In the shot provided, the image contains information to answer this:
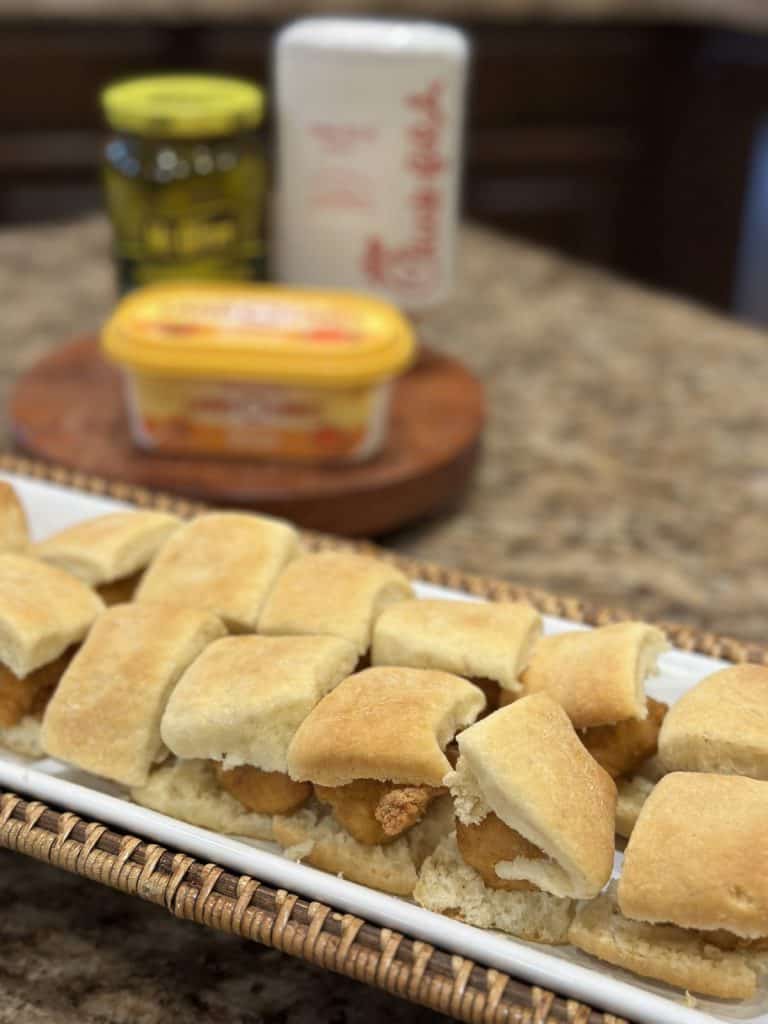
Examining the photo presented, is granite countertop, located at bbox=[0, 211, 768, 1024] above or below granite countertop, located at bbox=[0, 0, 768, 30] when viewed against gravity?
below

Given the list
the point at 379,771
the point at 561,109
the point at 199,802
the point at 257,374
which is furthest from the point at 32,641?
the point at 561,109

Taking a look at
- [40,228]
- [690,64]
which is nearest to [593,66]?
[690,64]

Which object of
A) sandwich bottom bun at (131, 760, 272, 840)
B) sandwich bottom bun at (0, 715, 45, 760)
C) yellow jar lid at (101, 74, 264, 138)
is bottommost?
sandwich bottom bun at (0, 715, 45, 760)

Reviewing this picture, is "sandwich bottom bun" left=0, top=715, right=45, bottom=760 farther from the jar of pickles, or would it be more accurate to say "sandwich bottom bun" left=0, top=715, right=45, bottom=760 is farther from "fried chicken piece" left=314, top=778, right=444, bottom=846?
the jar of pickles

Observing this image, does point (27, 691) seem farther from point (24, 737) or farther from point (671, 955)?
point (671, 955)

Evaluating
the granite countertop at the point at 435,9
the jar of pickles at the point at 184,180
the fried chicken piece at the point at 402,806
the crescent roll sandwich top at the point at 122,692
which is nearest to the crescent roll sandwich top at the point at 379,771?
the fried chicken piece at the point at 402,806

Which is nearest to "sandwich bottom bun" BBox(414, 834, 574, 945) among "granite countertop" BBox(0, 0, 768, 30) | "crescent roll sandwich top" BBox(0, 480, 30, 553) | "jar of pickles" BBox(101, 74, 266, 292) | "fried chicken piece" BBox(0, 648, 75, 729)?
"fried chicken piece" BBox(0, 648, 75, 729)

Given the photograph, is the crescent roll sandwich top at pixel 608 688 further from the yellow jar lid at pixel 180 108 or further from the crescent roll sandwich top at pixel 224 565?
the yellow jar lid at pixel 180 108
